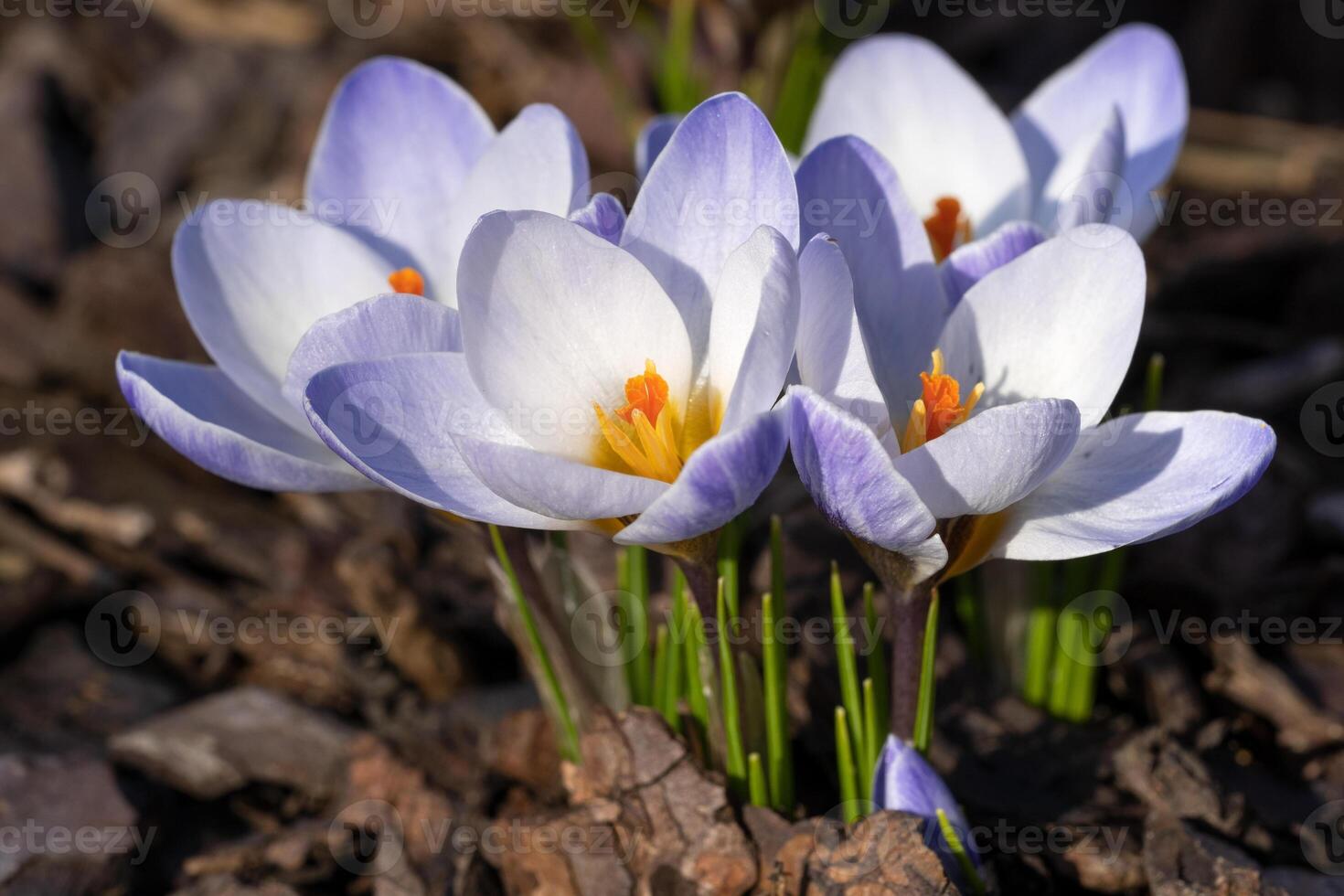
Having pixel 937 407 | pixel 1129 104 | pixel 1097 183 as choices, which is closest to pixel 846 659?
pixel 937 407

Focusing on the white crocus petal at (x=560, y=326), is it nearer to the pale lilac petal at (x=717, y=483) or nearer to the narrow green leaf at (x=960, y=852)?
the pale lilac petal at (x=717, y=483)

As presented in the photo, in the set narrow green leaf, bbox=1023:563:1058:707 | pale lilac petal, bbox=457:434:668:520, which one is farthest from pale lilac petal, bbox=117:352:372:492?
narrow green leaf, bbox=1023:563:1058:707

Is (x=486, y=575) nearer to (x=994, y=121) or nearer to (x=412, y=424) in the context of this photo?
(x=412, y=424)

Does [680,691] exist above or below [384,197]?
below

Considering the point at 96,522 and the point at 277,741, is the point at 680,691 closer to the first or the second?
the point at 277,741

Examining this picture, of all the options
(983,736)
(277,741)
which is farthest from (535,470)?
(277,741)

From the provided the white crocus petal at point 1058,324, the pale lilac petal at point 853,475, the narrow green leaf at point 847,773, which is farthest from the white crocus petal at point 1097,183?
the narrow green leaf at point 847,773
